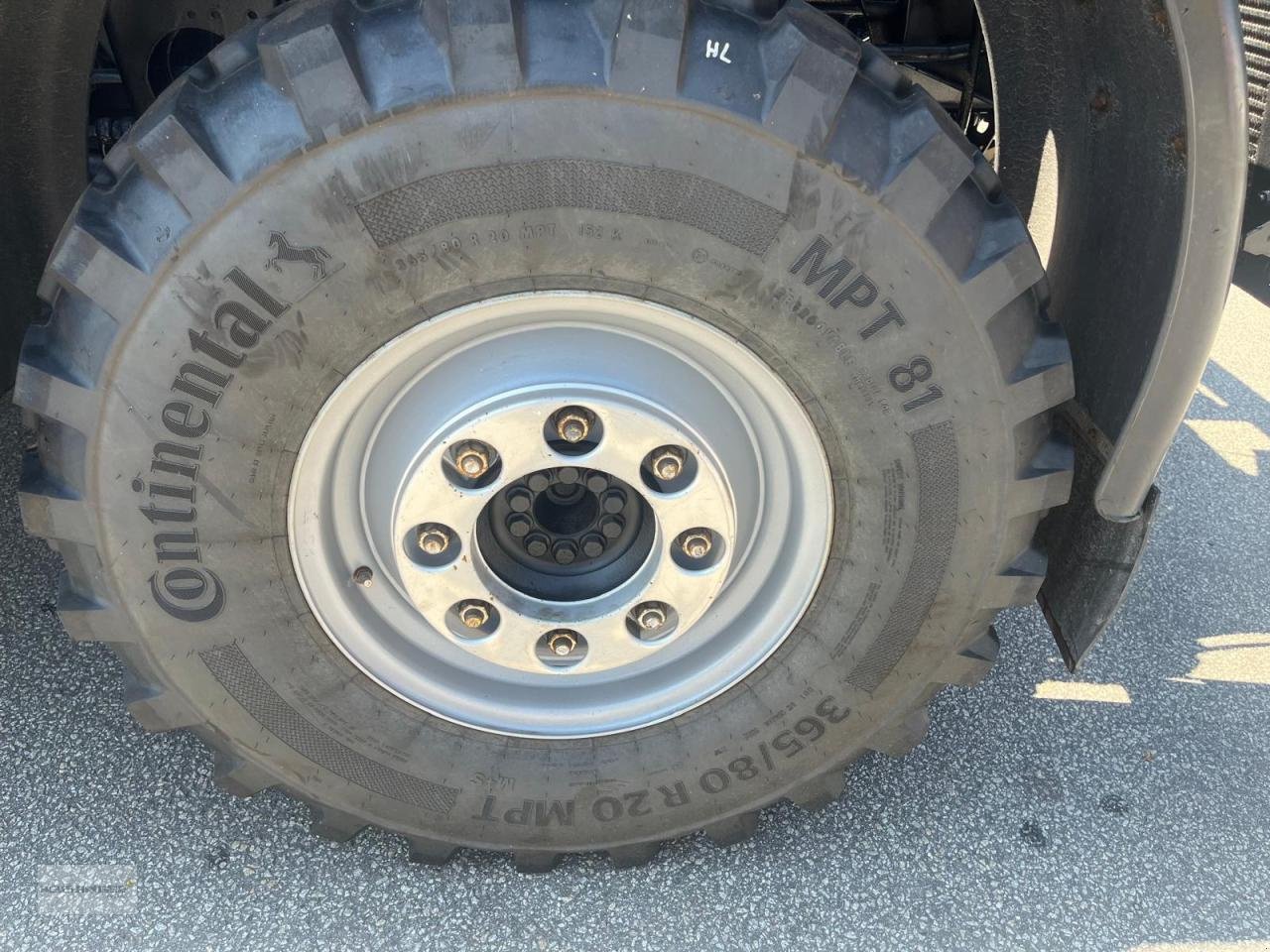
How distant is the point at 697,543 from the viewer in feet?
5.59

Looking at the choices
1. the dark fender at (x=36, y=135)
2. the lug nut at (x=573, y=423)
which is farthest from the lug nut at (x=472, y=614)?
the dark fender at (x=36, y=135)

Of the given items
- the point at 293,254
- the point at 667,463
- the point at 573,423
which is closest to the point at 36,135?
the point at 293,254

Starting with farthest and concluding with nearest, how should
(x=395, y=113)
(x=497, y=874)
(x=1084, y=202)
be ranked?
(x=497, y=874) < (x=1084, y=202) < (x=395, y=113)

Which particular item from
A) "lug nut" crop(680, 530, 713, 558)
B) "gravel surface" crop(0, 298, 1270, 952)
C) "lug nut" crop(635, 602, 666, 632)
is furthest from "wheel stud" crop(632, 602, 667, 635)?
"gravel surface" crop(0, 298, 1270, 952)

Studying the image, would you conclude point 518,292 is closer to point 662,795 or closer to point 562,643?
point 562,643

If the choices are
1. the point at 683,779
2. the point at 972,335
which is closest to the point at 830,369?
the point at 972,335

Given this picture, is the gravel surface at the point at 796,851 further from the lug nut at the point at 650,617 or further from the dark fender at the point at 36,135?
the dark fender at the point at 36,135

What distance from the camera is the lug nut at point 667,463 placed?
1.65 metres

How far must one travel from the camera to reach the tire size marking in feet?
6.24

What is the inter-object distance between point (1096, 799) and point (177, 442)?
6.59 ft

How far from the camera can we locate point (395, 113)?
136 cm

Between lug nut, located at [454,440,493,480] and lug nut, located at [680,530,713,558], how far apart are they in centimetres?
36

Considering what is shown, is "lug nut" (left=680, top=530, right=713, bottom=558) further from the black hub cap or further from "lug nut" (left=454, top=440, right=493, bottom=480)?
"lug nut" (left=454, top=440, right=493, bottom=480)

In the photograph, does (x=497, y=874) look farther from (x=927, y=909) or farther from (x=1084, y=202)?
(x=1084, y=202)
